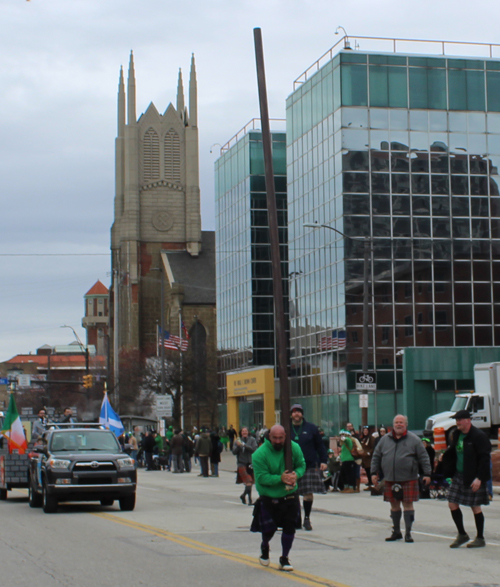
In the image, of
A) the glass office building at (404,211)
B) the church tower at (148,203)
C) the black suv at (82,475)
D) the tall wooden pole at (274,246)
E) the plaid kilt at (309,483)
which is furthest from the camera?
the church tower at (148,203)

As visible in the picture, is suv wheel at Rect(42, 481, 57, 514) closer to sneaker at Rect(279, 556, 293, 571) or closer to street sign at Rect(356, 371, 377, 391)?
sneaker at Rect(279, 556, 293, 571)

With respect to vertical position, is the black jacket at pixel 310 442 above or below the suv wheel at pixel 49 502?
above

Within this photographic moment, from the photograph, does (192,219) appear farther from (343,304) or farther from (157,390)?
(343,304)

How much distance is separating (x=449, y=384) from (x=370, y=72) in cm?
1577

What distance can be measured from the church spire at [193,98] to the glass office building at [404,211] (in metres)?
51.7

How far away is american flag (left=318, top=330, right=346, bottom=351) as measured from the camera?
4665cm

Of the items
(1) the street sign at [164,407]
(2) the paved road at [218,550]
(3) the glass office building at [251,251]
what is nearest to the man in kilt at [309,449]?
(2) the paved road at [218,550]

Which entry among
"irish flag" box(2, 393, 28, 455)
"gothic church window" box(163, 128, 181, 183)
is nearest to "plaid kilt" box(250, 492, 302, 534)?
"irish flag" box(2, 393, 28, 455)

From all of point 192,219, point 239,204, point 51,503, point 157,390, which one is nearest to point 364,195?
point 239,204

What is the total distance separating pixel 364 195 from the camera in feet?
153

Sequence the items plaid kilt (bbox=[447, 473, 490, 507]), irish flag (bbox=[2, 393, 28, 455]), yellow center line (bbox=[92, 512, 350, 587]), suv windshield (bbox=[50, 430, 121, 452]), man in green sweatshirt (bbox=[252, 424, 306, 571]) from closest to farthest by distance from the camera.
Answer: yellow center line (bbox=[92, 512, 350, 587])
man in green sweatshirt (bbox=[252, 424, 306, 571])
plaid kilt (bbox=[447, 473, 490, 507])
suv windshield (bbox=[50, 430, 121, 452])
irish flag (bbox=[2, 393, 28, 455])

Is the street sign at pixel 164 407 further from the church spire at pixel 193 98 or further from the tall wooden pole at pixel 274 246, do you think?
the church spire at pixel 193 98

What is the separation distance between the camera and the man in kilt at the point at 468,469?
36.6ft

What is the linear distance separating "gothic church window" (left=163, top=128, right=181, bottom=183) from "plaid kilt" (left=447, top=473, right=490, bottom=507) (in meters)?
87.6
